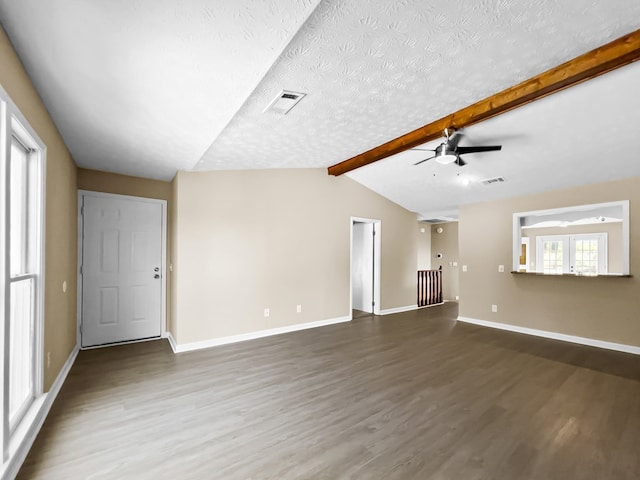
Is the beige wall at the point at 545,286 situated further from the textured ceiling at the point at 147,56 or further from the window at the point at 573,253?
the textured ceiling at the point at 147,56

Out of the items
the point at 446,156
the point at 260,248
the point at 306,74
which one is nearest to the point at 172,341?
the point at 260,248

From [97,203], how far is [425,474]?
475 cm

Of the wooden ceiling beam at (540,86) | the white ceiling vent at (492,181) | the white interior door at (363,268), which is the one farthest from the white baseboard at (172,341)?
the white ceiling vent at (492,181)

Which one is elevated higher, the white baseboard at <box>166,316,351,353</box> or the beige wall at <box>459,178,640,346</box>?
the beige wall at <box>459,178,640,346</box>

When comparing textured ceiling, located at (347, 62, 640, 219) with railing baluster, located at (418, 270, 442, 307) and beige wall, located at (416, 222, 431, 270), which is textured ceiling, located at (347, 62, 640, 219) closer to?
railing baluster, located at (418, 270, 442, 307)

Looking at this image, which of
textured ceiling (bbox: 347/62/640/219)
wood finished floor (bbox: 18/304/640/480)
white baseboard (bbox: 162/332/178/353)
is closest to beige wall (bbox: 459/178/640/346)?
textured ceiling (bbox: 347/62/640/219)

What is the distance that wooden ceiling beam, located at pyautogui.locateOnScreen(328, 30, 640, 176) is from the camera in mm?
2195

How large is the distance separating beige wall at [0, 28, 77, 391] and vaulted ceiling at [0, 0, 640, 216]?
12cm

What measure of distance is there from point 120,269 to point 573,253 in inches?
331

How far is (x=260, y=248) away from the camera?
4.68 m

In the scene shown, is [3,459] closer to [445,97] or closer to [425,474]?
[425,474]

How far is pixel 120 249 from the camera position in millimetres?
4254

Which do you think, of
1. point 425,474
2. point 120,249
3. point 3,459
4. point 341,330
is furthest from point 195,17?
point 341,330

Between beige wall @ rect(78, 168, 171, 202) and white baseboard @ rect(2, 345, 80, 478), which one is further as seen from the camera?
beige wall @ rect(78, 168, 171, 202)
